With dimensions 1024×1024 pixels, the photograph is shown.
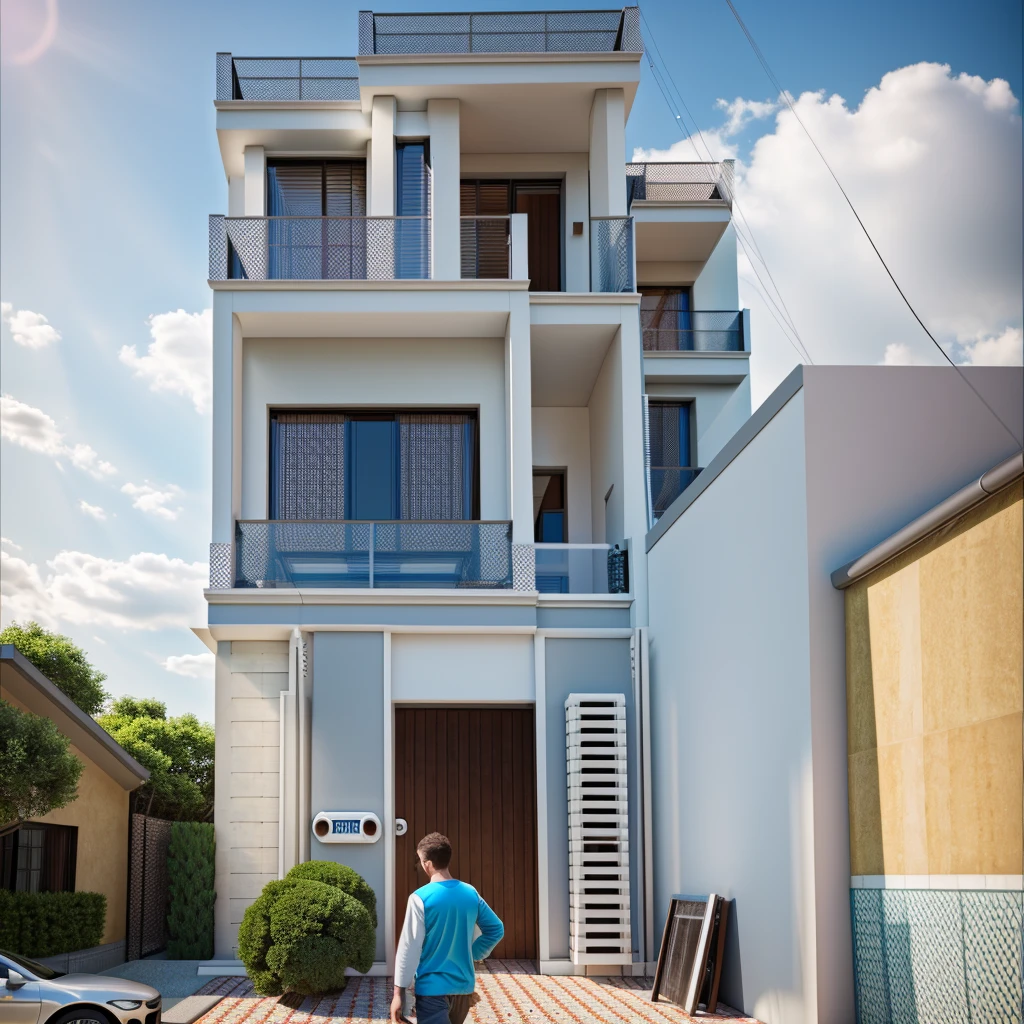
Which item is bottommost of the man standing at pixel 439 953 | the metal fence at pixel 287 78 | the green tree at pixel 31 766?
the man standing at pixel 439 953

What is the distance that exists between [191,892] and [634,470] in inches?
261

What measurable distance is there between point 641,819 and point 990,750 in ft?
24.9

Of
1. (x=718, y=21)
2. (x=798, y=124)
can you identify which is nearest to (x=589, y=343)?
(x=718, y=21)

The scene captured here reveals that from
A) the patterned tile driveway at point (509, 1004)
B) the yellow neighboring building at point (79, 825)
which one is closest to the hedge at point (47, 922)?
the yellow neighboring building at point (79, 825)

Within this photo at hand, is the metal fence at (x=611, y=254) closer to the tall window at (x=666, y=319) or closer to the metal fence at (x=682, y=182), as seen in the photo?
the tall window at (x=666, y=319)

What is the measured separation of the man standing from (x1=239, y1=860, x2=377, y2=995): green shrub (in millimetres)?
5442

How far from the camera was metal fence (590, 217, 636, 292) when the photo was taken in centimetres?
1562

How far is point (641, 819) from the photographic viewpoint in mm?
A: 13742

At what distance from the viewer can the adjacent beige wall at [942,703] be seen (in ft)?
21.0

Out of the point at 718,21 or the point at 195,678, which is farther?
the point at 195,678

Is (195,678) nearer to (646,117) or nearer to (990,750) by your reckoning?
(646,117)

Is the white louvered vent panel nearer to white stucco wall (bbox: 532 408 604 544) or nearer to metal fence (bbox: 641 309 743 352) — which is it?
white stucco wall (bbox: 532 408 604 544)

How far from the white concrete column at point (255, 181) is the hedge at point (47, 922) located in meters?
8.68

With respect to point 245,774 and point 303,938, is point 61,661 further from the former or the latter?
point 303,938
